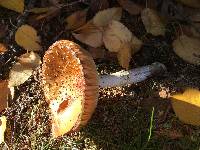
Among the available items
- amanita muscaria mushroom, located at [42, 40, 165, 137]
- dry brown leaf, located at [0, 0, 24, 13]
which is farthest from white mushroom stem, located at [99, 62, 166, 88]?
dry brown leaf, located at [0, 0, 24, 13]

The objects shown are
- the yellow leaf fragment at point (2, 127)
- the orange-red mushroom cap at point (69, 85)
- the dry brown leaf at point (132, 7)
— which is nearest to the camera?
the orange-red mushroom cap at point (69, 85)

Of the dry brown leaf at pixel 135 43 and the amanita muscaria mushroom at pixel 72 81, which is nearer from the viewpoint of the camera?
the amanita muscaria mushroom at pixel 72 81

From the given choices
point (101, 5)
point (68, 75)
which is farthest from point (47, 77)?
point (101, 5)

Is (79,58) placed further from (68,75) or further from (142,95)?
(142,95)

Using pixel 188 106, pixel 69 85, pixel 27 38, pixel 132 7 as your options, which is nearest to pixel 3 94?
pixel 27 38

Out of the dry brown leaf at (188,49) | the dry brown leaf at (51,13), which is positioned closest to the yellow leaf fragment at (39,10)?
the dry brown leaf at (51,13)

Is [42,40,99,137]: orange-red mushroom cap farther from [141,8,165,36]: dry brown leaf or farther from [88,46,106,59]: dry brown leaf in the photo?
[141,8,165,36]: dry brown leaf

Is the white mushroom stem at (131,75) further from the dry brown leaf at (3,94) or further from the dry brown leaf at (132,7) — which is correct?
the dry brown leaf at (3,94)
